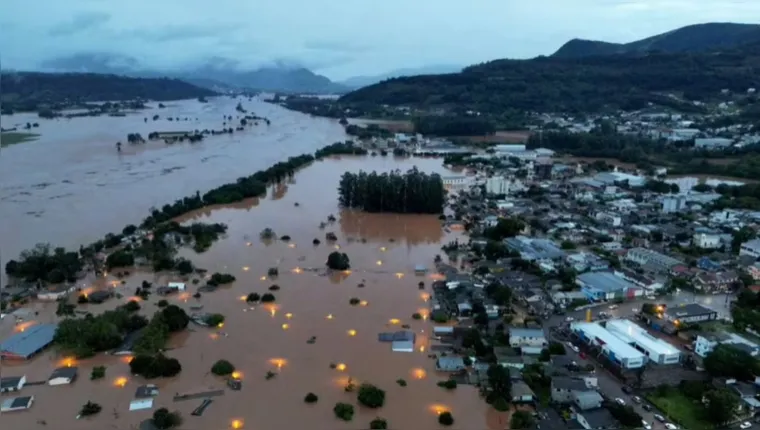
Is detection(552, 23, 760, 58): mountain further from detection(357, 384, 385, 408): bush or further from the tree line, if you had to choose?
detection(357, 384, 385, 408): bush

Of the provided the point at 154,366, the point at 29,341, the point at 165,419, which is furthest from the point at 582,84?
the point at 165,419

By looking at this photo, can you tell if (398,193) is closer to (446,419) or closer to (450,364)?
(450,364)

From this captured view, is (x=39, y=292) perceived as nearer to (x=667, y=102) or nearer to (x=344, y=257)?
(x=344, y=257)

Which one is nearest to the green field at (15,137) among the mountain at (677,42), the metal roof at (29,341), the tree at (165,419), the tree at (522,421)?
the metal roof at (29,341)

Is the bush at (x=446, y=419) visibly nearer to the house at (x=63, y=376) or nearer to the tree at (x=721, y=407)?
the tree at (x=721, y=407)

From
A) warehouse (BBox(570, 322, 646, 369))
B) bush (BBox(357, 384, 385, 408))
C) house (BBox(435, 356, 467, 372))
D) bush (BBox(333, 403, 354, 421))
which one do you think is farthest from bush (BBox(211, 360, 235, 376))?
warehouse (BBox(570, 322, 646, 369))

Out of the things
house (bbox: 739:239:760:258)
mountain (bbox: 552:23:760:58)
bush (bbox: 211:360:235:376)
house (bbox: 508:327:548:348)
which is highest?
mountain (bbox: 552:23:760:58)
